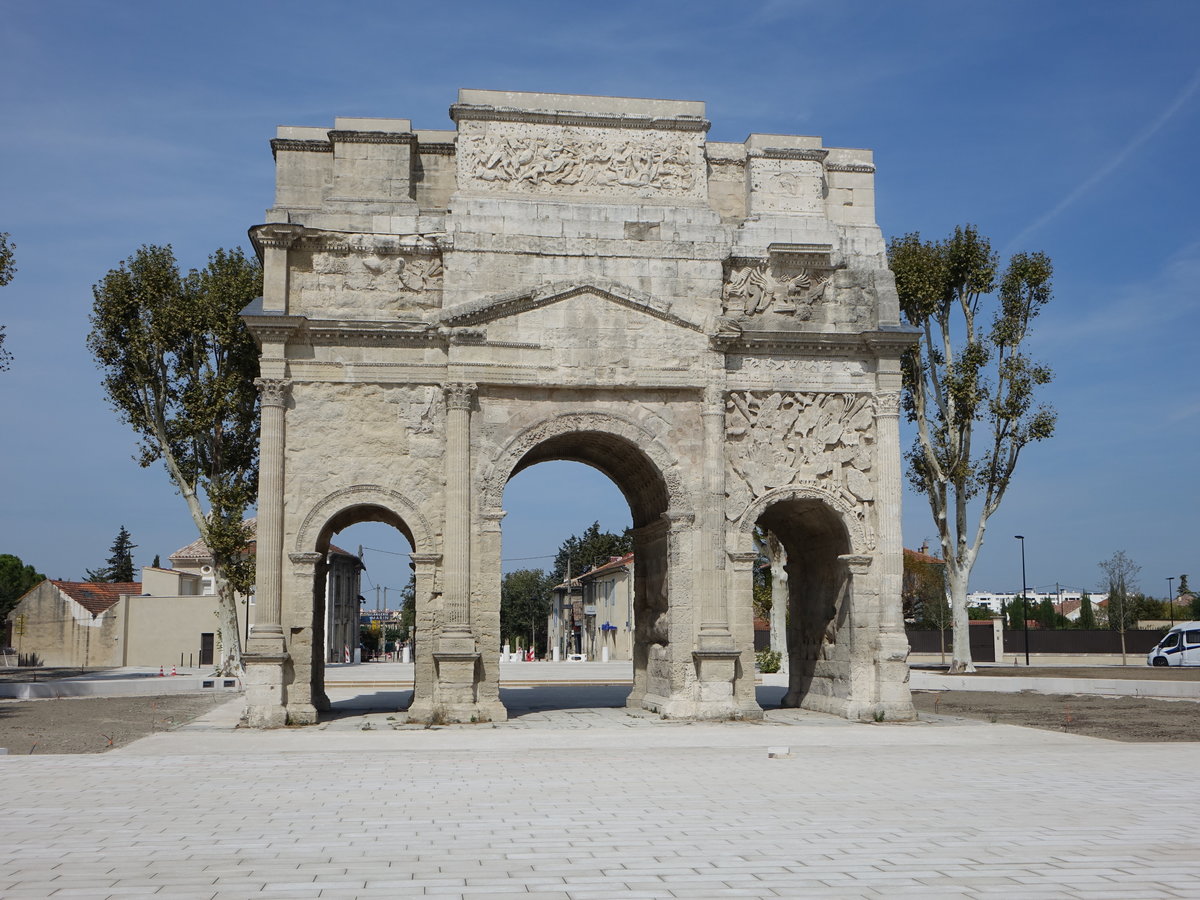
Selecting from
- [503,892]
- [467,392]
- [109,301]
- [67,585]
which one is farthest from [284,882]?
[67,585]

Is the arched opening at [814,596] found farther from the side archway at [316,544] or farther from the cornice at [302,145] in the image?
the cornice at [302,145]

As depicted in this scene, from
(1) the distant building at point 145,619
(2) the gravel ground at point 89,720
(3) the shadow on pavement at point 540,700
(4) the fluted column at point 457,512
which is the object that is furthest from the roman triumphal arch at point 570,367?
(1) the distant building at point 145,619

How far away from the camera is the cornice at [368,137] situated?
19558 mm

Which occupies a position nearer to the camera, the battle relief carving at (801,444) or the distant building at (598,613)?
the battle relief carving at (801,444)

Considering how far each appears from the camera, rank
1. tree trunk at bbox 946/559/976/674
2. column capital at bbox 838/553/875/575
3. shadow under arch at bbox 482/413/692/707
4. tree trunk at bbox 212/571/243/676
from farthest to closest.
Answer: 1. tree trunk at bbox 946/559/976/674
2. tree trunk at bbox 212/571/243/676
3. column capital at bbox 838/553/875/575
4. shadow under arch at bbox 482/413/692/707

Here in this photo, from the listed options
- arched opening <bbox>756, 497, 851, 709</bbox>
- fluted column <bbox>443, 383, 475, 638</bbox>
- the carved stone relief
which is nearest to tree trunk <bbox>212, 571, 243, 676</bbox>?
fluted column <bbox>443, 383, 475, 638</bbox>

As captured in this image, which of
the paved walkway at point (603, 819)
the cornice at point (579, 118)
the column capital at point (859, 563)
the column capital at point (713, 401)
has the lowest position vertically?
the paved walkway at point (603, 819)

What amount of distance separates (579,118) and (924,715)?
12320mm

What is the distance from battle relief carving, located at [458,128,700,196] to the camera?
65.1 ft

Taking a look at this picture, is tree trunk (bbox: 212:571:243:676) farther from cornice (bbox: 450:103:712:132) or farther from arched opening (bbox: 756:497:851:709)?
arched opening (bbox: 756:497:851:709)

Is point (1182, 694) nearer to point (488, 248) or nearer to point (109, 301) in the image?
point (488, 248)

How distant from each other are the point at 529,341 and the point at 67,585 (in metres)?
43.3

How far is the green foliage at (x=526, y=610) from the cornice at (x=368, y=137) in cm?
6463

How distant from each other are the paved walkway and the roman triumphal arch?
3315 millimetres
